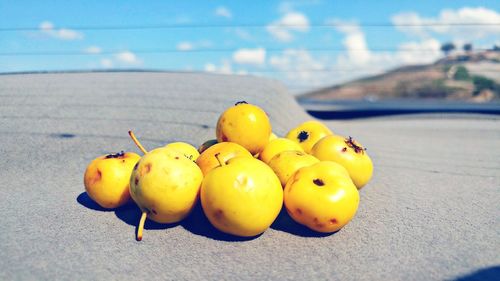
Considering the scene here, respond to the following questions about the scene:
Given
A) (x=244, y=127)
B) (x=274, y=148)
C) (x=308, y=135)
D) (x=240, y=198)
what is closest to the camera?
(x=240, y=198)

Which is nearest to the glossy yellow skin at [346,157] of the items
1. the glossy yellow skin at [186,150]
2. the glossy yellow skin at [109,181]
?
the glossy yellow skin at [186,150]

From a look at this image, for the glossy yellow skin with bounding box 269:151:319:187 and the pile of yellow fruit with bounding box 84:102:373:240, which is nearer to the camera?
the pile of yellow fruit with bounding box 84:102:373:240

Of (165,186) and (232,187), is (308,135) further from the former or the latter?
(165,186)

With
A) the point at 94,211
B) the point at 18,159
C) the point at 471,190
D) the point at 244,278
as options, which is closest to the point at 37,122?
the point at 18,159

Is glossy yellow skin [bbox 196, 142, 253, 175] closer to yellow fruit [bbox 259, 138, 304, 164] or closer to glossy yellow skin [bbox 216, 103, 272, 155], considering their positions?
glossy yellow skin [bbox 216, 103, 272, 155]

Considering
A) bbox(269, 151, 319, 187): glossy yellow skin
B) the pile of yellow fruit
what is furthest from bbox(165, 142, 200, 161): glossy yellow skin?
bbox(269, 151, 319, 187): glossy yellow skin

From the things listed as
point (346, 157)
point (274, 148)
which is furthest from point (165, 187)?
point (346, 157)

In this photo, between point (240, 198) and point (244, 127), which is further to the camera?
point (244, 127)

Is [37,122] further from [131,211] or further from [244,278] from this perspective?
[244,278]
